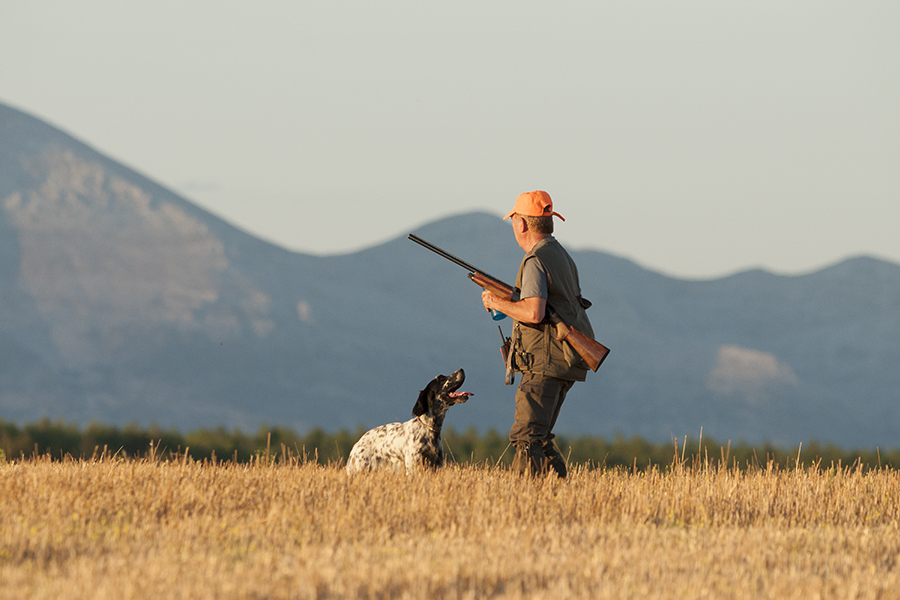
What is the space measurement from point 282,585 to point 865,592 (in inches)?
127

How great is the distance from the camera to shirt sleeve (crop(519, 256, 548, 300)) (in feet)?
26.5

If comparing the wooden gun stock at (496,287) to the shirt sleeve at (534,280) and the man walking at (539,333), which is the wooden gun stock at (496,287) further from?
the shirt sleeve at (534,280)

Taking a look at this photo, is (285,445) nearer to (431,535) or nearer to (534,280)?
(534,280)

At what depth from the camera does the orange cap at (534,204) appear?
27.9ft

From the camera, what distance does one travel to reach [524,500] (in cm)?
784

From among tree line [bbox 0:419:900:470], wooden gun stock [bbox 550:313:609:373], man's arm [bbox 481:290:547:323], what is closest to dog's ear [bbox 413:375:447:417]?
man's arm [bbox 481:290:547:323]

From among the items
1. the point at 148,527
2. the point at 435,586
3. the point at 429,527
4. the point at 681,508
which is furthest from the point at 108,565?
the point at 681,508

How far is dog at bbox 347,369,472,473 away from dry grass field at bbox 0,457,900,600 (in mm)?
353

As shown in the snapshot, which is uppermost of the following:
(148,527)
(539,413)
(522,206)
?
(522,206)

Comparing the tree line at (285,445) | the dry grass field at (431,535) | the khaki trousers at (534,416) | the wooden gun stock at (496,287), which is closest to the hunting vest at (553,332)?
the khaki trousers at (534,416)

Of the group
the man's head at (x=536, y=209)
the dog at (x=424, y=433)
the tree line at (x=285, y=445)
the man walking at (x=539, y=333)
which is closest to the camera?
the man walking at (x=539, y=333)

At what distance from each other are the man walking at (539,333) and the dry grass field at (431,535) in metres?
0.45

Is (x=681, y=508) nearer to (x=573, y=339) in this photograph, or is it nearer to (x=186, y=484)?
(x=573, y=339)

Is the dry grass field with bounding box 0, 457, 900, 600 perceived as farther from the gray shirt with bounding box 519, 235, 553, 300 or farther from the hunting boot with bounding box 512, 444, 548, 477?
the gray shirt with bounding box 519, 235, 553, 300
